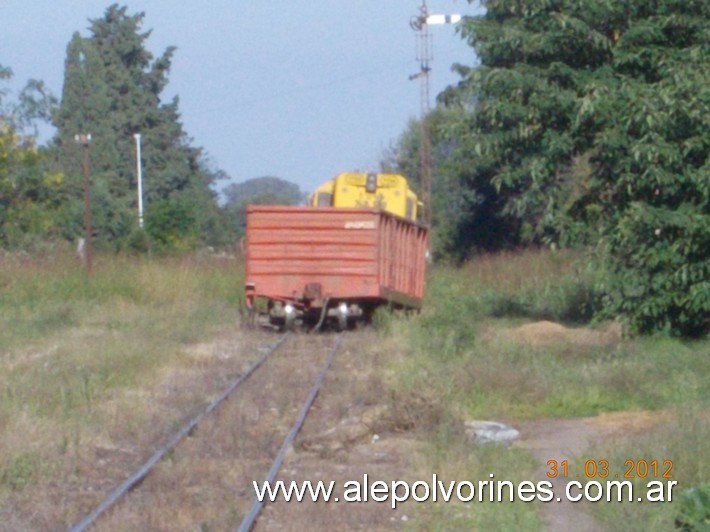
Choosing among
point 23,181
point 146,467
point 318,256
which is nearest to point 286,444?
point 146,467

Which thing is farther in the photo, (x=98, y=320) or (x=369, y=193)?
(x=369, y=193)

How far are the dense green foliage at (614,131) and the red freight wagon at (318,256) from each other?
2625 mm

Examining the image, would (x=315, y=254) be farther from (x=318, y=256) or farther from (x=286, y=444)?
(x=286, y=444)

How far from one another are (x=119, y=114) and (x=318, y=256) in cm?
3996

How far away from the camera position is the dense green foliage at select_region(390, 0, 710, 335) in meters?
15.1

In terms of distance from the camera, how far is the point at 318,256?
21.2m

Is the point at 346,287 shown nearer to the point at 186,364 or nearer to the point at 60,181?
the point at 186,364

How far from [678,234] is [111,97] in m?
46.7

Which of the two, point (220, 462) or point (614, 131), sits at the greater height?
A: point (614, 131)

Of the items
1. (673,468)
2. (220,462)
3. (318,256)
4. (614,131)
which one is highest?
(614,131)

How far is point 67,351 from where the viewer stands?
55.1ft

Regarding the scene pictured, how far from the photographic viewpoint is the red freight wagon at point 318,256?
826 inches

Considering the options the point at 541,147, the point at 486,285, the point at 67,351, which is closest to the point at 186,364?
the point at 67,351

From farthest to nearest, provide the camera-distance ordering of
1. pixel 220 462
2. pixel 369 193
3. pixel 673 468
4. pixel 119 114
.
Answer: pixel 119 114 → pixel 369 193 → pixel 220 462 → pixel 673 468
